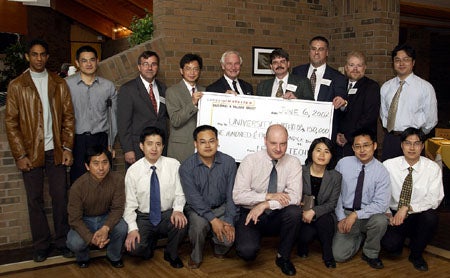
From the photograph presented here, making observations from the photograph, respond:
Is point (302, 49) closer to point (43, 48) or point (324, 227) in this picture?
point (324, 227)

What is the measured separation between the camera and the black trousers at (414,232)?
11.4 ft

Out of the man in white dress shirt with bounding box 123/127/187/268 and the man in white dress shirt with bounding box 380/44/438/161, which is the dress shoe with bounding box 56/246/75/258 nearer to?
the man in white dress shirt with bounding box 123/127/187/268

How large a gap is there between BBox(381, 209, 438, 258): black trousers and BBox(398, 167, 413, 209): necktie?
12 centimetres

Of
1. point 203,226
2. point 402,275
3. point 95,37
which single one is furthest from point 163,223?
point 95,37

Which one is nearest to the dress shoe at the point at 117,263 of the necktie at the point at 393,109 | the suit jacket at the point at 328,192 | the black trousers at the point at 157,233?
the black trousers at the point at 157,233

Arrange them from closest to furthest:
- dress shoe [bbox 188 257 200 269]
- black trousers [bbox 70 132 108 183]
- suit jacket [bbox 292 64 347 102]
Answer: dress shoe [bbox 188 257 200 269], black trousers [bbox 70 132 108 183], suit jacket [bbox 292 64 347 102]

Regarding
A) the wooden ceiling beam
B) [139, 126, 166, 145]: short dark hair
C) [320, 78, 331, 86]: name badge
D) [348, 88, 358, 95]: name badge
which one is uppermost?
the wooden ceiling beam

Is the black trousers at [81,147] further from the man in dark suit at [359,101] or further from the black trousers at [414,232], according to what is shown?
the black trousers at [414,232]

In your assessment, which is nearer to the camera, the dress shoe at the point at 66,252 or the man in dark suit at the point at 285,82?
the dress shoe at the point at 66,252

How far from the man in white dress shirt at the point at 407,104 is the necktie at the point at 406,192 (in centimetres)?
47

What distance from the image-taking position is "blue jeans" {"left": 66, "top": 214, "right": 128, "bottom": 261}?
3324 mm

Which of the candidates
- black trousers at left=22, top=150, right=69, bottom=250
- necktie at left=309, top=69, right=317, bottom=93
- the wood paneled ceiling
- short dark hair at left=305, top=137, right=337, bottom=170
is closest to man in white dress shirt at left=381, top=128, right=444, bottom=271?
short dark hair at left=305, top=137, right=337, bottom=170

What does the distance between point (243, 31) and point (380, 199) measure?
2558mm

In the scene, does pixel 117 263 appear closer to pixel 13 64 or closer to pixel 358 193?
pixel 358 193
